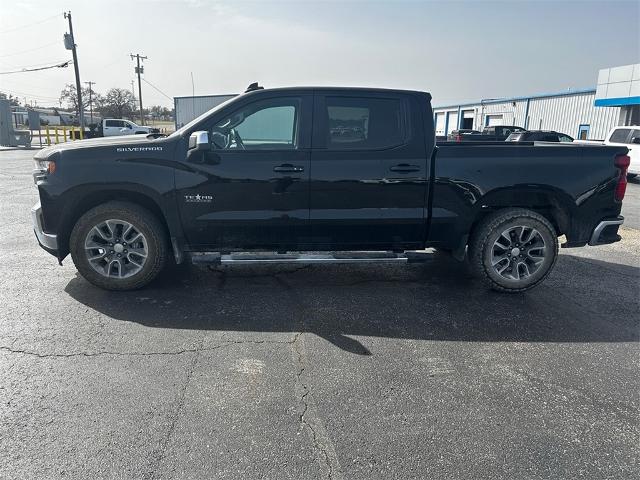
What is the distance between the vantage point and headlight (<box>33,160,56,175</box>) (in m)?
4.42

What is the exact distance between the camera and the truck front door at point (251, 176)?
4449 mm

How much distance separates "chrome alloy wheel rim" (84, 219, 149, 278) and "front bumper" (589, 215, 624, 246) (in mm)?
4849

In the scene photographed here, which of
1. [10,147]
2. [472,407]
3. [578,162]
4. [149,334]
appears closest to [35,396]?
[149,334]

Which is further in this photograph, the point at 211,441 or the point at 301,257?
the point at 301,257

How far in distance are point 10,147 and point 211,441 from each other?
121ft

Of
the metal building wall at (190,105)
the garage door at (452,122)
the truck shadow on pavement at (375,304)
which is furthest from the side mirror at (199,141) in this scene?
the garage door at (452,122)

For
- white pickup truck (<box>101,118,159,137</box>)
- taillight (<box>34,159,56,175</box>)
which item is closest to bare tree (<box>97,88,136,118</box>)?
white pickup truck (<box>101,118,159,137</box>)

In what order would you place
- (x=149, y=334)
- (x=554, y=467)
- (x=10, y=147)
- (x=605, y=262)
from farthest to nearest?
(x=10, y=147) → (x=605, y=262) → (x=149, y=334) → (x=554, y=467)

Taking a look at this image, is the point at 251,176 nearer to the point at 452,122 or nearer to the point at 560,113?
the point at 560,113

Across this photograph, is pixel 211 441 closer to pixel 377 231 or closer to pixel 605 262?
pixel 377 231

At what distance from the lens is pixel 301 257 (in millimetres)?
4539

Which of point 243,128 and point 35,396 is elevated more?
point 243,128

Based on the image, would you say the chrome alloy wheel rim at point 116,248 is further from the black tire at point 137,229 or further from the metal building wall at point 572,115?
the metal building wall at point 572,115

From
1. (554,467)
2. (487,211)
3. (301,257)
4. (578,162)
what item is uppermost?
(578,162)
